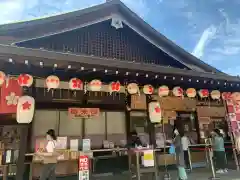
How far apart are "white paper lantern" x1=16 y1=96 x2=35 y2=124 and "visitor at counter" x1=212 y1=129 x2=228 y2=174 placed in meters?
7.55

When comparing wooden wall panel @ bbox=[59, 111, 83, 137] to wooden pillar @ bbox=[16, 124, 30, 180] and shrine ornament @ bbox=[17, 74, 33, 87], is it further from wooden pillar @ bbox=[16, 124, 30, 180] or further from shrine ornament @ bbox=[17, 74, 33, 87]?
shrine ornament @ bbox=[17, 74, 33, 87]

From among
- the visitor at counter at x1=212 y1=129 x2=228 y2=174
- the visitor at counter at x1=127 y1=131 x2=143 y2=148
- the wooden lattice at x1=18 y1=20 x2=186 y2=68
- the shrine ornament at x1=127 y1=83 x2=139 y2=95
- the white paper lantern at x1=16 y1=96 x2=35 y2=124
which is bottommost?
the visitor at counter at x1=212 y1=129 x2=228 y2=174

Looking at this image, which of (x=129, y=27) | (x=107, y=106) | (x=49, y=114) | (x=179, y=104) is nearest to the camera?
(x=49, y=114)

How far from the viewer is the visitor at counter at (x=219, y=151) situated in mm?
8823

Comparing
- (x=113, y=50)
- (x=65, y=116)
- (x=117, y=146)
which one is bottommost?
(x=117, y=146)

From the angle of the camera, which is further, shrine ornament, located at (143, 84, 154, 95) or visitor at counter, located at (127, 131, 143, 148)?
visitor at counter, located at (127, 131, 143, 148)

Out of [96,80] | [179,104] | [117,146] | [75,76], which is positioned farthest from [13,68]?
[179,104]

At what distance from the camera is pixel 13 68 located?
17.7 ft

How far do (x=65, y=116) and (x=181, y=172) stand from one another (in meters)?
4.77

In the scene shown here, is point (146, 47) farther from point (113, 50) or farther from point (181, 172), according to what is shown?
point (181, 172)

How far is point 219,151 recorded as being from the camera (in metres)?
8.83

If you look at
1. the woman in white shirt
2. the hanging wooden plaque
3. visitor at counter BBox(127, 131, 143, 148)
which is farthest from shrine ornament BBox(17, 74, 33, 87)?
visitor at counter BBox(127, 131, 143, 148)

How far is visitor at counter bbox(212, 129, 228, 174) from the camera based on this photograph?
28.9 feet

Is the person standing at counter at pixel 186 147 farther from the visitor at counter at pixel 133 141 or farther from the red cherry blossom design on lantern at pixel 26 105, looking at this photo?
the red cherry blossom design on lantern at pixel 26 105
